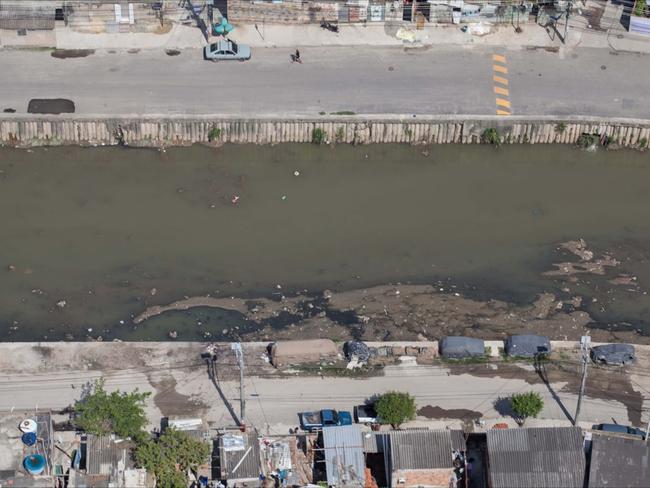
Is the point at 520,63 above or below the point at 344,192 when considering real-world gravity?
above

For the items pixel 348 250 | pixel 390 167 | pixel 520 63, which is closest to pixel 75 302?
pixel 348 250

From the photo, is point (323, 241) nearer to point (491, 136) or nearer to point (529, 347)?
point (491, 136)

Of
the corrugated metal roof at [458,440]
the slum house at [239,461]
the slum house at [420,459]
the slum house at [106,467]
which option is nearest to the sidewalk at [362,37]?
the corrugated metal roof at [458,440]

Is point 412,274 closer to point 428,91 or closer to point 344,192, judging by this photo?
point 344,192

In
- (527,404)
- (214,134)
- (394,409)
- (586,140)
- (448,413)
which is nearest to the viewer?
(394,409)

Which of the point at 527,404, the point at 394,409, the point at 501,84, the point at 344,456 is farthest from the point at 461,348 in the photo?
the point at 501,84

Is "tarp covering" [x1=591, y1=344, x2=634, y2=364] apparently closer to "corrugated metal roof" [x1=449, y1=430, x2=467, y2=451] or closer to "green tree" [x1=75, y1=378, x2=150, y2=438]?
"corrugated metal roof" [x1=449, y1=430, x2=467, y2=451]
